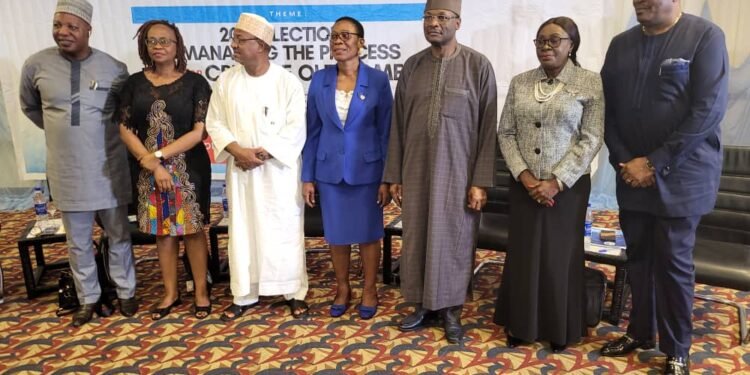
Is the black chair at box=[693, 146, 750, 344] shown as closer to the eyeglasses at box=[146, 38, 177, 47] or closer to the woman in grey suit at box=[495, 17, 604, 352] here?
the woman in grey suit at box=[495, 17, 604, 352]

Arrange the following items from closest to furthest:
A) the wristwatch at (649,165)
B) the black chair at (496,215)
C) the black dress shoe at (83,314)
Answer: the wristwatch at (649,165) → the black dress shoe at (83,314) → the black chair at (496,215)

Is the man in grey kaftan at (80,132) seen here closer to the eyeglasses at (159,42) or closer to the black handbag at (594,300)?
the eyeglasses at (159,42)

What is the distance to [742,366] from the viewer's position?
2438 mm

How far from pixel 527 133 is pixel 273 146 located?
1.21 m

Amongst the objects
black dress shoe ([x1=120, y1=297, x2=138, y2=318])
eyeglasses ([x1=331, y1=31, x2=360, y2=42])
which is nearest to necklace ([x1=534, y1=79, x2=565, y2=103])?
eyeglasses ([x1=331, y1=31, x2=360, y2=42])

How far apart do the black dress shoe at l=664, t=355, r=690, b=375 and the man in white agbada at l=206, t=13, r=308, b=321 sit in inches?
70.8

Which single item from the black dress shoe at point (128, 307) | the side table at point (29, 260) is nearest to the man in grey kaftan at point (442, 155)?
the black dress shoe at point (128, 307)

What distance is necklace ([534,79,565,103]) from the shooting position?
225 centimetres

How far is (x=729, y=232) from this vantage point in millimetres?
2852

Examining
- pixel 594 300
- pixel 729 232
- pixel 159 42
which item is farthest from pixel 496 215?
pixel 159 42

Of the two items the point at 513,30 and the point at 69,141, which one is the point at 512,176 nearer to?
the point at 69,141

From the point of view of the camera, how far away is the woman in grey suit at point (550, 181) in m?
2.23

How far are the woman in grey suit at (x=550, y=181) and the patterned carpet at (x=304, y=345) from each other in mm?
187

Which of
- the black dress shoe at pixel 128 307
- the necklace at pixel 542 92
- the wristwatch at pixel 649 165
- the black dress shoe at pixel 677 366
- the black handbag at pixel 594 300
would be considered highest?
the necklace at pixel 542 92
